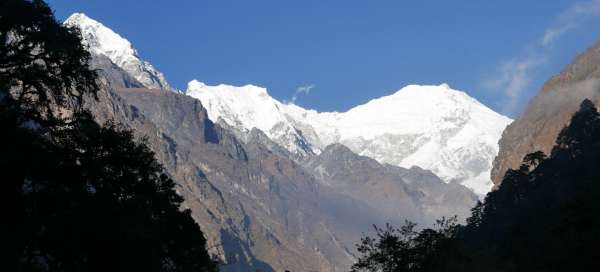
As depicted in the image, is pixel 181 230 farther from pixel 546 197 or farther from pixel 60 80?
pixel 546 197

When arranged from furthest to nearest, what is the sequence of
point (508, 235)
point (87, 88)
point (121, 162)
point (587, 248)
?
point (508, 235) < point (587, 248) < point (121, 162) < point (87, 88)

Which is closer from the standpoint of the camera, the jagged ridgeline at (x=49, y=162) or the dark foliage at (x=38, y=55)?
the dark foliage at (x=38, y=55)

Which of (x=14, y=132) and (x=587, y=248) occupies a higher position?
(x=587, y=248)

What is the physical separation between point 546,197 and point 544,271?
97525mm

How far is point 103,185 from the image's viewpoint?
1508 inches

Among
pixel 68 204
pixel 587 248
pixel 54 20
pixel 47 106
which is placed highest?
pixel 587 248

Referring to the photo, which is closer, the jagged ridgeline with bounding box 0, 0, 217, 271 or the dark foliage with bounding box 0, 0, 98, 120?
the dark foliage with bounding box 0, 0, 98, 120

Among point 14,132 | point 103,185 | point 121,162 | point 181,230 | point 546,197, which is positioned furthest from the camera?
point 546,197

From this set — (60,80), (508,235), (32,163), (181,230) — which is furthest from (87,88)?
(508,235)

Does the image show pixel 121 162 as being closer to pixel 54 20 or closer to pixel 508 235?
pixel 54 20

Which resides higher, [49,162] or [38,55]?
[38,55]

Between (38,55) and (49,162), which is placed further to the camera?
(49,162)

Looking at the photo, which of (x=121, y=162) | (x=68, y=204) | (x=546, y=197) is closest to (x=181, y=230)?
(x=121, y=162)

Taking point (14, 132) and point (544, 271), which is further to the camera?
point (544, 271)
